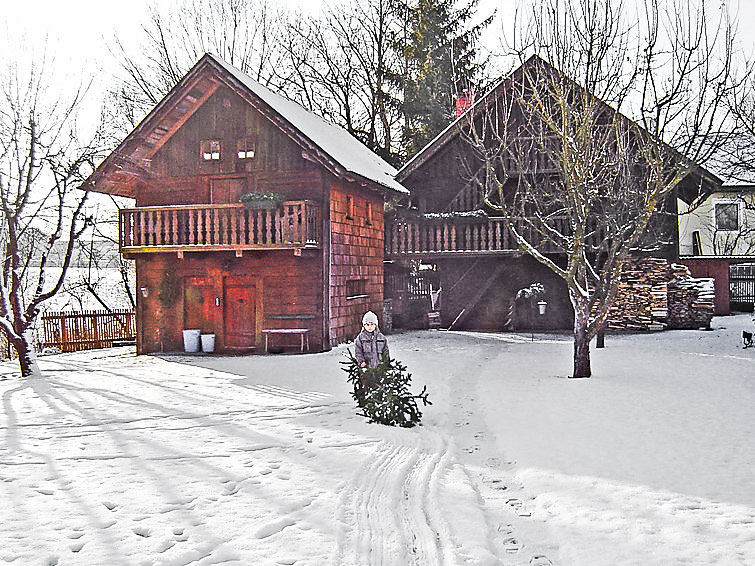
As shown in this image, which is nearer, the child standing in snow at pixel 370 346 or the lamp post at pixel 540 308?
the child standing in snow at pixel 370 346

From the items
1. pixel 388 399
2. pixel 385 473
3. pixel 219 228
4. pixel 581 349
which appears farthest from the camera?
pixel 219 228

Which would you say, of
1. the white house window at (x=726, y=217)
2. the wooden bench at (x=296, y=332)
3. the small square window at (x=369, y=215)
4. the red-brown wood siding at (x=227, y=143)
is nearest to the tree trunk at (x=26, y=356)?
the wooden bench at (x=296, y=332)

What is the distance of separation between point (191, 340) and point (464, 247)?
30.8 feet

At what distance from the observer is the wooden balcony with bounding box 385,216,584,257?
2317cm

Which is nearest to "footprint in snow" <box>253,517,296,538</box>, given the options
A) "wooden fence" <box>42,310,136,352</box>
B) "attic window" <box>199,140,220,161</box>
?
"attic window" <box>199,140,220,161</box>

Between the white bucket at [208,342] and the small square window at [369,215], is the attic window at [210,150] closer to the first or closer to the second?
the white bucket at [208,342]

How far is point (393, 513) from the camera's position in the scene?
6676 mm

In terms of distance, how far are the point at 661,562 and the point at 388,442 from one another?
4.40m

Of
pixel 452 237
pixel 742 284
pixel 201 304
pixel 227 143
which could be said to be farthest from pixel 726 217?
pixel 201 304

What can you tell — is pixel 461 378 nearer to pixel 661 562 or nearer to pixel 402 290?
pixel 661 562

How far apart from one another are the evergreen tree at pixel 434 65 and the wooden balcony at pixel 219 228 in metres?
15.6

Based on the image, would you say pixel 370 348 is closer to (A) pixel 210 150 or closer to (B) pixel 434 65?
(A) pixel 210 150

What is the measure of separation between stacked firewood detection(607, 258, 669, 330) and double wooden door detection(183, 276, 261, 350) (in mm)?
11981

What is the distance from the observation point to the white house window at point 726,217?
1308 inches
